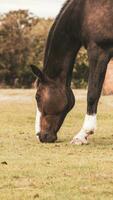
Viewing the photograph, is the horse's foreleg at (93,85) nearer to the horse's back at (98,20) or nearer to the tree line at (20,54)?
the horse's back at (98,20)

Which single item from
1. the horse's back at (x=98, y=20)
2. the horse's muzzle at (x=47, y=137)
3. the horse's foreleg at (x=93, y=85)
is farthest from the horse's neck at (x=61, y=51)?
the horse's muzzle at (x=47, y=137)

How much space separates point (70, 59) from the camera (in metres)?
12.6

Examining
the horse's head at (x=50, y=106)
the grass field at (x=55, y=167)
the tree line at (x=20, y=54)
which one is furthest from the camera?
the tree line at (x=20, y=54)

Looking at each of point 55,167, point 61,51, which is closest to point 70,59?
point 61,51

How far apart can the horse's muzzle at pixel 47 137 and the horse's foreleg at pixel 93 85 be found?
580mm

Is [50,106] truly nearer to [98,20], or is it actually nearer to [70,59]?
[70,59]

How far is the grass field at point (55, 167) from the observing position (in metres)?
7.16

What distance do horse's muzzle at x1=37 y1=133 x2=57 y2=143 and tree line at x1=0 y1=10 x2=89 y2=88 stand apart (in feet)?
187

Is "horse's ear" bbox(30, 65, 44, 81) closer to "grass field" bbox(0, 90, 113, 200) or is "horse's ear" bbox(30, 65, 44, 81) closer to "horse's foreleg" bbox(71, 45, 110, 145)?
"horse's foreleg" bbox(71, 45, 110, 145)

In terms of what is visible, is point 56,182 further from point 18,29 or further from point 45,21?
point 45,21

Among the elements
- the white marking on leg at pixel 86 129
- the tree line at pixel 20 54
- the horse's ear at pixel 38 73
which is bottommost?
the tree line at pixel 20 54

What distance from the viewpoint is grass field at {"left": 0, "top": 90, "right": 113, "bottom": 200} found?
7164 mm

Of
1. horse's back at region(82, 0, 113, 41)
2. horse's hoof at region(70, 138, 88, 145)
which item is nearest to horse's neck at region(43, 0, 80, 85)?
horse's back at region(82, 0, 113, 41)

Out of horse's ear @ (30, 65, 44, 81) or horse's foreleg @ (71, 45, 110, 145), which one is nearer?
horse's foreleg @ (71, 45, 110, 145)
